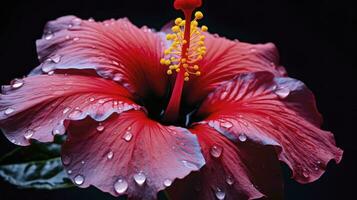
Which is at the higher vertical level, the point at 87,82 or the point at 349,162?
the point at 87,82

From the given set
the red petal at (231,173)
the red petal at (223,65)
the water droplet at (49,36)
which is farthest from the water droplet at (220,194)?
the water droplet at (49,36)

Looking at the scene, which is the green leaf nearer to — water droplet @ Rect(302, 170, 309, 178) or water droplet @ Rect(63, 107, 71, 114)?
water droplet @ Rect(63, 107, 71, 114)

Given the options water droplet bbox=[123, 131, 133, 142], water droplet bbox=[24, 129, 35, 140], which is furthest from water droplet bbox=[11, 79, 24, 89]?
water droplet bbox=[123, 131, 133, 142]

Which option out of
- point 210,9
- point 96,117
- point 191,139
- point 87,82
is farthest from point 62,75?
point 210,9

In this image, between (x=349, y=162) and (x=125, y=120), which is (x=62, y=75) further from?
(x=349, y=162)

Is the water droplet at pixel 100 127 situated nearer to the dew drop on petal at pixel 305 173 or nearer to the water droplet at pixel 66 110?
the water droplet at pixel 66 110

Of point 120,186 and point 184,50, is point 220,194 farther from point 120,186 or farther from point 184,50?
point 184,50

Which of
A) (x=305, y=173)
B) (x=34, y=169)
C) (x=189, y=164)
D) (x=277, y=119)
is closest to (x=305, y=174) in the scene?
(x=305, y=173)
